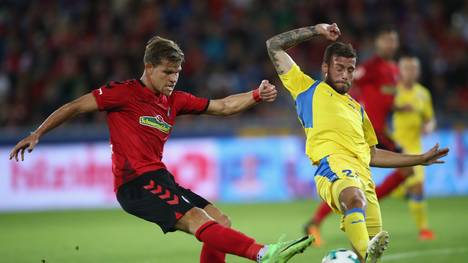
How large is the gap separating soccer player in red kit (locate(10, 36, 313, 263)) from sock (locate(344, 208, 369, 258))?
831 mm

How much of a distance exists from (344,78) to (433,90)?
10.8 meters

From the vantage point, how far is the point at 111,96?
21.1 feet

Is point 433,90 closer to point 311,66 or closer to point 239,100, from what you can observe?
point 311,66

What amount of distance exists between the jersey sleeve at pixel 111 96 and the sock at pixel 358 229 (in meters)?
1.91

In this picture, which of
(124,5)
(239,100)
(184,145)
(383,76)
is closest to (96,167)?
(184,145)

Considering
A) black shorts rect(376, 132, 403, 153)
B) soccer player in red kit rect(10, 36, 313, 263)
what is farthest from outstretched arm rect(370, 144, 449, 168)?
black shorts rect(376, 132, 403, 153)

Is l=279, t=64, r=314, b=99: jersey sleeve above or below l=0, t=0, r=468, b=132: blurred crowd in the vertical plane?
below

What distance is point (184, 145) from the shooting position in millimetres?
16016

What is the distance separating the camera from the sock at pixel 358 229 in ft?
20.8

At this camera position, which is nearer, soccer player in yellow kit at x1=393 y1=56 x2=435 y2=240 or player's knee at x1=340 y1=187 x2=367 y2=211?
player's knee at x1=340 y1=187 x2=367 y2=211

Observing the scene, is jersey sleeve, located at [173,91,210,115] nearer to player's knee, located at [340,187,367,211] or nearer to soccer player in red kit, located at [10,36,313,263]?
soccer player in red kit, located at [10,36,313,263]

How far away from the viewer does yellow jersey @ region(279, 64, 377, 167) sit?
272 inches

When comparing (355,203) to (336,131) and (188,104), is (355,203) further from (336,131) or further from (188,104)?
(188,104)

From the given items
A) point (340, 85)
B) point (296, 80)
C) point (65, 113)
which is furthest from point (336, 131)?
point (65, 113)
